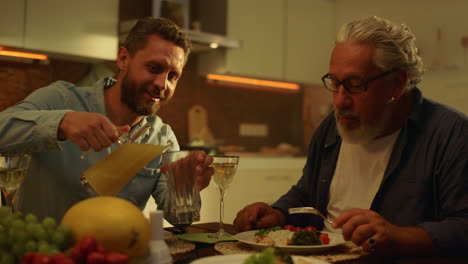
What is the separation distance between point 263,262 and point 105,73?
279 centimetres

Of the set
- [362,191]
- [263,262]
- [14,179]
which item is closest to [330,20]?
[362,191]

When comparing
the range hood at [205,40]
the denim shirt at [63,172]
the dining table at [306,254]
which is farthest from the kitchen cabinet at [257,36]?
the dining table at [306,254]

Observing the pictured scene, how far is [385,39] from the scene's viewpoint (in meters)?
1.51

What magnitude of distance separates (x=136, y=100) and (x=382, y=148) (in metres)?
0.93

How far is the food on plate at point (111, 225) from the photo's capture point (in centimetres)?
69

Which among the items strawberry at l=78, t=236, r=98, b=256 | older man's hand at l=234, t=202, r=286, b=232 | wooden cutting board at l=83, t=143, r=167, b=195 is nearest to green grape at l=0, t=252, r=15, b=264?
strawberry at l=78, t=236, r=98, b=256

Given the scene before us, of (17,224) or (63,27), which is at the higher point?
(63,27)

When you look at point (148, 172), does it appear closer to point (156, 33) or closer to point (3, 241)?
point (156, 33)

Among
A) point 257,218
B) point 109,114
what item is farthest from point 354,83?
point 109,114

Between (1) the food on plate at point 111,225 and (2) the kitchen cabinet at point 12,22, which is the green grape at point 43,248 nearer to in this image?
(1) the food on plate at point 111,225

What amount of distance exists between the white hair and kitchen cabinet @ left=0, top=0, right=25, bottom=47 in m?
1.96

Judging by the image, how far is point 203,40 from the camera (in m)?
3.29

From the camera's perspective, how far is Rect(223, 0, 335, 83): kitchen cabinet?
370 cm

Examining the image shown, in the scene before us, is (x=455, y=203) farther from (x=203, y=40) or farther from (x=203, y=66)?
(x=203, y=66)
